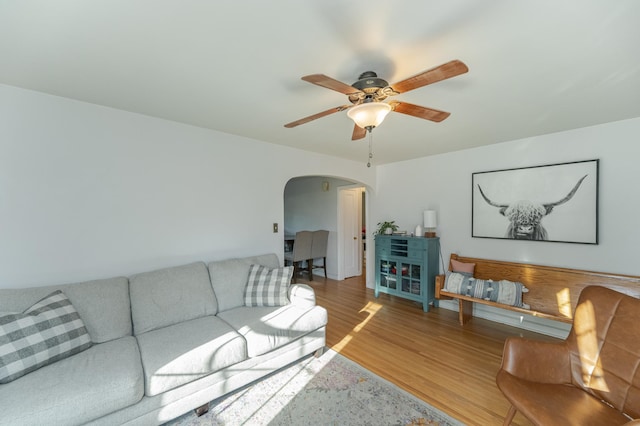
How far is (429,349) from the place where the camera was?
106 inches

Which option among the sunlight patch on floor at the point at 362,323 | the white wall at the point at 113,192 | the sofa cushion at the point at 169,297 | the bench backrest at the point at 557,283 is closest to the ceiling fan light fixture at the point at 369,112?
the white wall at the point at 113,192

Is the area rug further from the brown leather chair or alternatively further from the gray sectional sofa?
the brown leather chair

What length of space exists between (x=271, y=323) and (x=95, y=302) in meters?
1.34

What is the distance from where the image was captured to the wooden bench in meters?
2.53

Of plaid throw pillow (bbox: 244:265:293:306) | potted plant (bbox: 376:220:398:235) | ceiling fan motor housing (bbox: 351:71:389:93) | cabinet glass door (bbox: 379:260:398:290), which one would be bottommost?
cabinet glass door (bbox: 379:260:398:290)

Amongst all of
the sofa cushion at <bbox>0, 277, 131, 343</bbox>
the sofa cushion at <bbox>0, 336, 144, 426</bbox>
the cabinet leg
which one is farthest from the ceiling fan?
the cabinet leg

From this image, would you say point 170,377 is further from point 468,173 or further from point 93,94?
point 468,173

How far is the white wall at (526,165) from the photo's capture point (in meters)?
2.57

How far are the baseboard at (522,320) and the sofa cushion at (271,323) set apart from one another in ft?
7.95

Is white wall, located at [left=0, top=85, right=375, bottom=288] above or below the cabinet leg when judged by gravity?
above

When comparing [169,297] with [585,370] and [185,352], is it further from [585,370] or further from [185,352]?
[585,370]

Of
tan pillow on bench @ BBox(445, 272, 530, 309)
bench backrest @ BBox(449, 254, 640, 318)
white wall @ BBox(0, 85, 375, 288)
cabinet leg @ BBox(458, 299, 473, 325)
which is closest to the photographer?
white wall @ BBox(0, 85, 375, 288)

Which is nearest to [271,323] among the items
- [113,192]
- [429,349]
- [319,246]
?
[429,349]

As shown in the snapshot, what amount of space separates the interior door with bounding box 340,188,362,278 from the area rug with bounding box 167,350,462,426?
→ 10.8 ft
